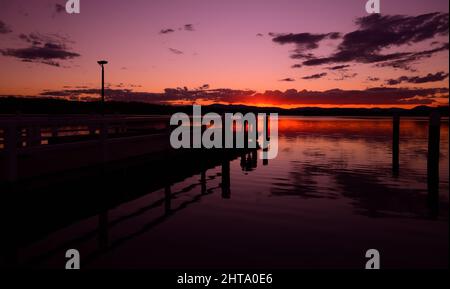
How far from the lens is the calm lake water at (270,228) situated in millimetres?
7723

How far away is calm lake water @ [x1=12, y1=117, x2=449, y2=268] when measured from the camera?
304 inches

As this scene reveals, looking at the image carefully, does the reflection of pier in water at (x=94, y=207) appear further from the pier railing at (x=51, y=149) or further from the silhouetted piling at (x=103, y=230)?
the pier railing at (x=51, y=149)

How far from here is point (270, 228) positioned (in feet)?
32.6

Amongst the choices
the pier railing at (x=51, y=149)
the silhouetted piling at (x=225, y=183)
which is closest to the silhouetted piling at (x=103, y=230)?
the pier railing at (x=51, y=149)

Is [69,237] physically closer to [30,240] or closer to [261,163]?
[30,240]

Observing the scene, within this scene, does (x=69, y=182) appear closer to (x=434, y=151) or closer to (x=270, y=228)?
(x=270, y=228)

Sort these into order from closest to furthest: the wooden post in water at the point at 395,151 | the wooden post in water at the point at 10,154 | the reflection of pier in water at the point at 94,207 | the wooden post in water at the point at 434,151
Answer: the reflection of pier in water at the point at 94,207 → the wooden post in water at the point at 10,154 → the wooden post in water at the point at 434,151 → the wooden post in water at the point at 395,151

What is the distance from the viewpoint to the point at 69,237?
331 inches

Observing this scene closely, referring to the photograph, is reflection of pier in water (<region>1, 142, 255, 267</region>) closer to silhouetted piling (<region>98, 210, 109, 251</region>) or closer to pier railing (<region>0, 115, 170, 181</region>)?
silhouetted piling (<region>98, 210, 109, 251</region>)

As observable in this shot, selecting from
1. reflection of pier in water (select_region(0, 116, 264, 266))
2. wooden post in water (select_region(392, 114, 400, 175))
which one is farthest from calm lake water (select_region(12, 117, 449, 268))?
wooden post in water (select_region(392, 114, 400, 175))

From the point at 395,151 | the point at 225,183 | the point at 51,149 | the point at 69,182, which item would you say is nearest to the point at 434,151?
the point at 395,151

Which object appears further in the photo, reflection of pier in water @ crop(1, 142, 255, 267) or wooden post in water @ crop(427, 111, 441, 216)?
wooden post in water @ crop(427, 111, 441, 216)

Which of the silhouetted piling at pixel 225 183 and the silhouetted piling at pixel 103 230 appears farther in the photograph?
the silhouetted piling at pixel 225 183

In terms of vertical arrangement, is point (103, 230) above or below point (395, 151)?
below
